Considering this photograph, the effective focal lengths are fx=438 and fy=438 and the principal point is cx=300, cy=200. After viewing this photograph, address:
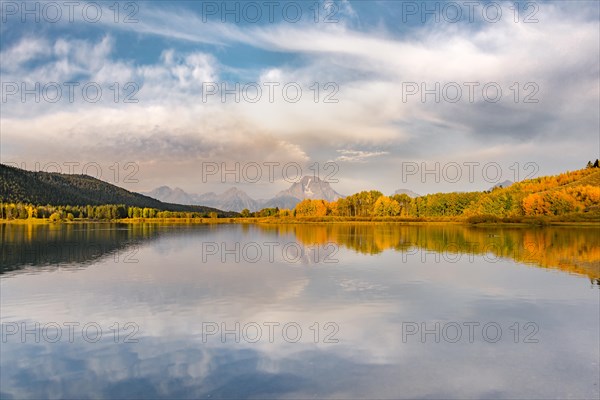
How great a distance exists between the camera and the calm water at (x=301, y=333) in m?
13.7

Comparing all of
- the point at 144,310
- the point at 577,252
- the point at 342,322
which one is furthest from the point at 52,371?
the point at 577,252

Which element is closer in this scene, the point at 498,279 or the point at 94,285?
the point at 94,285

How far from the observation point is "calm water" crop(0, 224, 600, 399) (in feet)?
45.0

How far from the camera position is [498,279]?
34.6 metres

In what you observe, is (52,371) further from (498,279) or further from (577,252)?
(577,252)

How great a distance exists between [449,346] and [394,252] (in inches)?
1528

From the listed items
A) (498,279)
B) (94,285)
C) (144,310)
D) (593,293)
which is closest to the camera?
(144,310)

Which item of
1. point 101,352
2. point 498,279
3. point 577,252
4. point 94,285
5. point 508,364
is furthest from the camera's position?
point 577,252

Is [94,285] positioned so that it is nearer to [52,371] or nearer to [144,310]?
[144,310]

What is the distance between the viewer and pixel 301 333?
772 inches

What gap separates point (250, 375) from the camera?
47.4ft

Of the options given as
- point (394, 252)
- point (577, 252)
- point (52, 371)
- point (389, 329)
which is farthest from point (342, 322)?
point (577, 252)

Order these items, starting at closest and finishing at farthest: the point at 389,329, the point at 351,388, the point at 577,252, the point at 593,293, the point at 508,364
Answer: the point at 351,388
the point at 508,364
the point at 389,329
the point at 593,293
the point at 577,252

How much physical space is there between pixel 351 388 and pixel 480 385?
4081 mm
